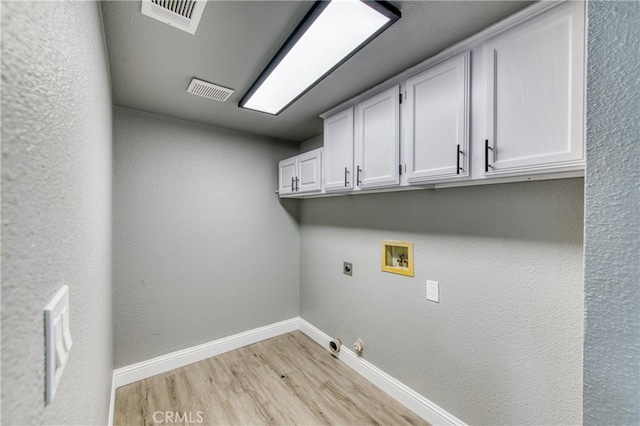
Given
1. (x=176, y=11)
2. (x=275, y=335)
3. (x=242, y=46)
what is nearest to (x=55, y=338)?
(x=176, y=11)

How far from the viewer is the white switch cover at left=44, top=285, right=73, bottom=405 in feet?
1.34

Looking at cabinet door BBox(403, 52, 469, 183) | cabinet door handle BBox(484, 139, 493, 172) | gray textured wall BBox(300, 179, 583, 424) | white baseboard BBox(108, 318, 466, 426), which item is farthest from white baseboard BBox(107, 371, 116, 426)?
cabinet door handle BBox(484, 139, 493, 172)

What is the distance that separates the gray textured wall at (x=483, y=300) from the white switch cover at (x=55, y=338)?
185 centimetres

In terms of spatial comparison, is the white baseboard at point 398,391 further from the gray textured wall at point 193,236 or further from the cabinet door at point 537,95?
the cabinet door at point 537,95

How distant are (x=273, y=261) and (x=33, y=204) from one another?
2788 millimetres

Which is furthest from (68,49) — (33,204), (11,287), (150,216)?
(150,216)

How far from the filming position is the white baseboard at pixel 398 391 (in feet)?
5.79

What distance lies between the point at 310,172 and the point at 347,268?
102cm

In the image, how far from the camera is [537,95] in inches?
45.5

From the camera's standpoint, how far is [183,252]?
2.54 metres

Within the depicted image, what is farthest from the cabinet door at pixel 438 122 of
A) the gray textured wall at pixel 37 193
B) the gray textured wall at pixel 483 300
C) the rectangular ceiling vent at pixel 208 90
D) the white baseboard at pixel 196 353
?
the white baseboard at pixel 196 353

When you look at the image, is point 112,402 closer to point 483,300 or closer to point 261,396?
point 261,396
